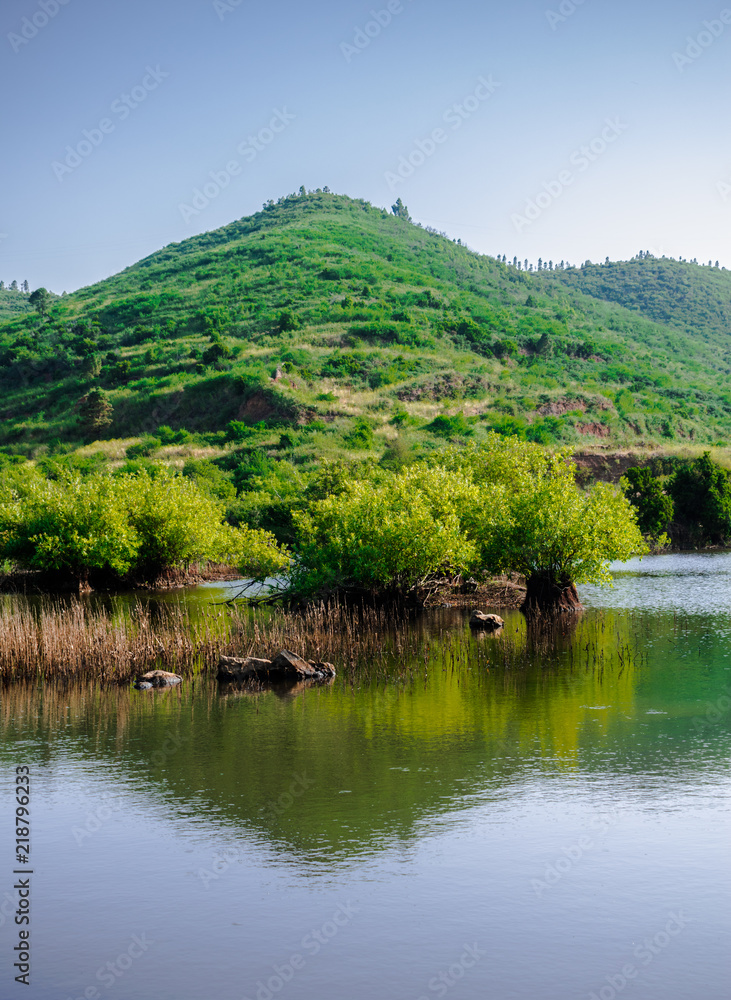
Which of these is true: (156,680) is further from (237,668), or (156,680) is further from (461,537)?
(461,537)

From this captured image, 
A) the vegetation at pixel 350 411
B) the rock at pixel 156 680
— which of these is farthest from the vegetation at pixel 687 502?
the rock at pixel 156 680

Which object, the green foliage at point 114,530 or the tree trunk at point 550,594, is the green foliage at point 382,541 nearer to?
the tree trunk at point 550,594

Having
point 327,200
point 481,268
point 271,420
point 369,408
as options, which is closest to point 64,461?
point 271,420

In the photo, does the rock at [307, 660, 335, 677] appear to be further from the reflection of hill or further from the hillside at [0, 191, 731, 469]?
the hillside at [0, 191, 731, 469]

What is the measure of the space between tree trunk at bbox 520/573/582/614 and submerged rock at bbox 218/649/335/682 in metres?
11.0

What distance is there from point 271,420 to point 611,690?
68.9m

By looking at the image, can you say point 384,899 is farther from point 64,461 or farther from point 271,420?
point 271,420

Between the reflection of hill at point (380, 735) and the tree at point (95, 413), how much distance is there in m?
70.6

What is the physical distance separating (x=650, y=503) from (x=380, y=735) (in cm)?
4427

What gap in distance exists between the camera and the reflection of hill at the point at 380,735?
1279 centimetres

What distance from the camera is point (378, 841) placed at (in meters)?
11.4

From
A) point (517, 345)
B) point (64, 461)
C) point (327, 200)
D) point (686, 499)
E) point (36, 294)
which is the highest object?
point (327, 200)

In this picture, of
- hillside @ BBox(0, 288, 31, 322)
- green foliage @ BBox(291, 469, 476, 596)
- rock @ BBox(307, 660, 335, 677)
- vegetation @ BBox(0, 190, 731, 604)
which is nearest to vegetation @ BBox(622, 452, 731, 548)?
vegetation @ BBox(0, 190, 731, 604)

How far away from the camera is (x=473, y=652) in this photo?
2400 centimetres
